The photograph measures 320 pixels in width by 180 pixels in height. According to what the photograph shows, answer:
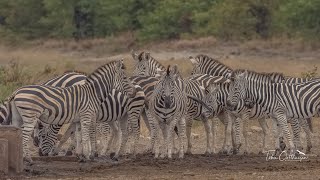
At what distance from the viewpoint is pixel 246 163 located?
13703mm

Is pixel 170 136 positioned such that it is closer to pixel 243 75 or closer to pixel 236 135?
pixel 236 135

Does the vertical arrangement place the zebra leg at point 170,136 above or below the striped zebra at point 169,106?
below

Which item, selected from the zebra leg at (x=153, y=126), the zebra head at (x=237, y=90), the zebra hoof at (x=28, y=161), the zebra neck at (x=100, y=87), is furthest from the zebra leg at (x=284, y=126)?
the zebra hoof at (x=28, y=161)

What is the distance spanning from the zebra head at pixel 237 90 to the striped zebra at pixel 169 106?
118 centimetres

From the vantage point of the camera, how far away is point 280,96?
15.3 m

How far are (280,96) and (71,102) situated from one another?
402 cm

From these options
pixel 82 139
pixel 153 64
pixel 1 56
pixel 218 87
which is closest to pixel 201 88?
pixel 218 87

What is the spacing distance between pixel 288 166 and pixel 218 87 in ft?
11.6

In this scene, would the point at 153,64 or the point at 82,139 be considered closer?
the point at 82,139

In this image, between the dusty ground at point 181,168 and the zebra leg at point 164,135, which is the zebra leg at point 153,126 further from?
the dusty ground at point 181,168

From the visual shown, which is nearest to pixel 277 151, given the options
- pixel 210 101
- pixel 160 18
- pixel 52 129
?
pixel 210 101

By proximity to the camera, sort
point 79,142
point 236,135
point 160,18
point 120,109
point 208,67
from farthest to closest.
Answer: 1. point 160,18
2. point 208,67
3. point 236,135
4. point 120,109
5. point 79,142

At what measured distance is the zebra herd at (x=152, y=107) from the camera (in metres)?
13.7

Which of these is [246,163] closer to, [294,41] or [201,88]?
[201,88]
